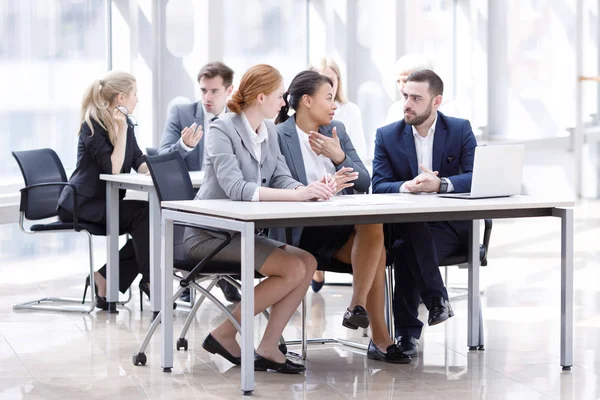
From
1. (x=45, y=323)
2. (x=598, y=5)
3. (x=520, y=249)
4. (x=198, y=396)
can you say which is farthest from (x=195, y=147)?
(x=598, y=5)

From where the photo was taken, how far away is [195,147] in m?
6.17

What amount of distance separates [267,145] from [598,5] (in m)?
9.52

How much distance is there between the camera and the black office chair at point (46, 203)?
563 cm

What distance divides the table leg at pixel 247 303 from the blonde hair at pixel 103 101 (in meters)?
2.13

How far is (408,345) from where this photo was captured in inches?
182

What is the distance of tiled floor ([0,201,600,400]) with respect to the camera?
13.2 feet

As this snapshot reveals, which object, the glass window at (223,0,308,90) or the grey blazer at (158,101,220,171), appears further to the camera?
the glass window at (223,0,308,90)

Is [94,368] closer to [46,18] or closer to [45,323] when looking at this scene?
[45,323]

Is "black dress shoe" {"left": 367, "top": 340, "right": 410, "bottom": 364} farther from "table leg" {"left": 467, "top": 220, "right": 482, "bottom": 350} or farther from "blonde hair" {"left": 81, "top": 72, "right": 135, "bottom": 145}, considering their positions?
"blonde hair" {"left": 81, "top": 72, "right": 135, "bottom": 145}

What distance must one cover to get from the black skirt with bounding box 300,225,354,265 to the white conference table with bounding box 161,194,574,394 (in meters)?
0.17

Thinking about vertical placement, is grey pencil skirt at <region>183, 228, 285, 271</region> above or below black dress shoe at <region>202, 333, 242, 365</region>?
above

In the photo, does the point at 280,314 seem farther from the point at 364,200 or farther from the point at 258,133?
the point at 258,133

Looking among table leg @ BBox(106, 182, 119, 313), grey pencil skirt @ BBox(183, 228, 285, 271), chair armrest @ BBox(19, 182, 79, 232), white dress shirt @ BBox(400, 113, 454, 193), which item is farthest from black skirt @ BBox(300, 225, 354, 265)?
chair armrest @ BBox(19, 182, 79, 232)

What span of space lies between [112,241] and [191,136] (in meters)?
0.73
